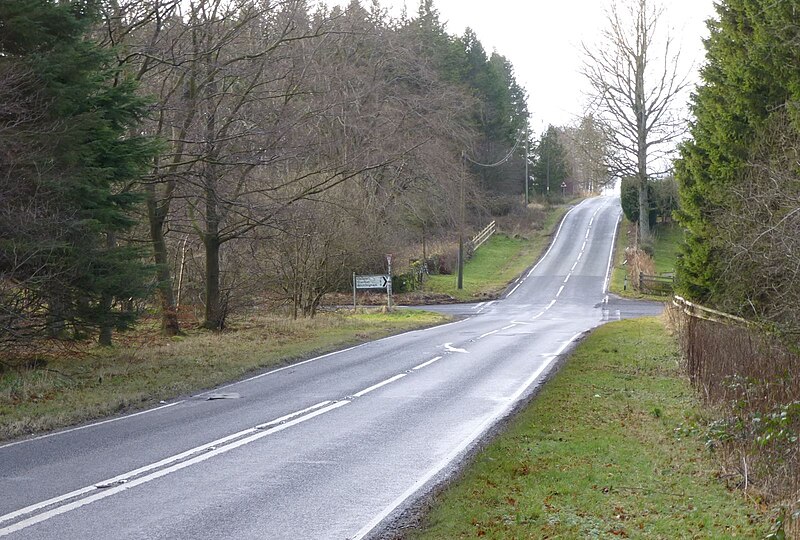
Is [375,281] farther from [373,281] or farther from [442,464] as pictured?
[442,464]

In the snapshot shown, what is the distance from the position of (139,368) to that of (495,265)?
151ft

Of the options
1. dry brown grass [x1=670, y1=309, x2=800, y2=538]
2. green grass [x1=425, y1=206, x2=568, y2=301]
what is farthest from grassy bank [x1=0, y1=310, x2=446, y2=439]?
green grass [x1=425, y1=206, x2=568, y2=301]

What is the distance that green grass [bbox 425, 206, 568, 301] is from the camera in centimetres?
4922

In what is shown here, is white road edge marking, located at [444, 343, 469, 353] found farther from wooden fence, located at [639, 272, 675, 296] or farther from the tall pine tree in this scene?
wooden fence, located at [639, 272, 675, 296]

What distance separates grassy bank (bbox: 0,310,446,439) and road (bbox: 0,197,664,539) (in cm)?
63

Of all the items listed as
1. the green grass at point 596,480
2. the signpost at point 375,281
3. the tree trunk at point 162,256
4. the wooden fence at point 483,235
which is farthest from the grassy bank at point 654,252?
the green grass at point 596,480

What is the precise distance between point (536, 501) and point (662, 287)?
4015 cm

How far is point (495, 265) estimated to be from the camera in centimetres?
6072

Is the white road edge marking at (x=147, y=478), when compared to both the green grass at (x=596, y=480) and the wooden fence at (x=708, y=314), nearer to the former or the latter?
the green grass at (x=596, y=480)

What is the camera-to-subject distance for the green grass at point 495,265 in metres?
49.2

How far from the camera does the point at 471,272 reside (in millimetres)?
57500

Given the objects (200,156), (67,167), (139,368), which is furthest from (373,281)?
(67,167)

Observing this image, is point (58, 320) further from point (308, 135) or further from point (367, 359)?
point (308, 135)

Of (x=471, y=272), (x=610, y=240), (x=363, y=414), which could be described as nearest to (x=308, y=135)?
(x=363, y=414)
